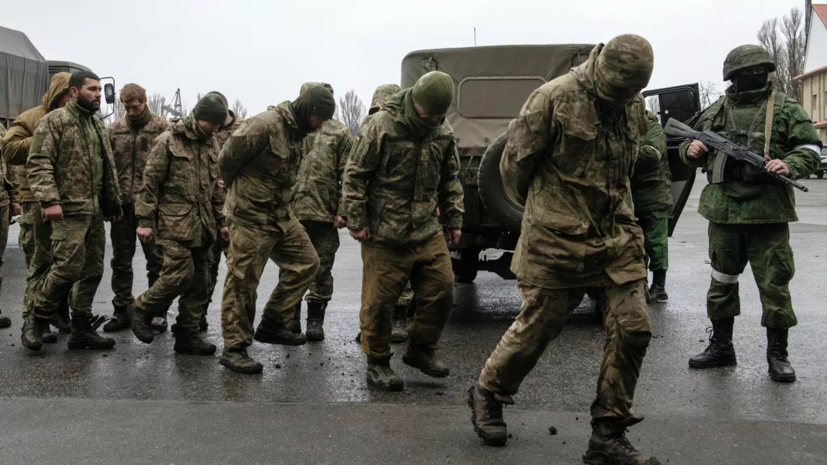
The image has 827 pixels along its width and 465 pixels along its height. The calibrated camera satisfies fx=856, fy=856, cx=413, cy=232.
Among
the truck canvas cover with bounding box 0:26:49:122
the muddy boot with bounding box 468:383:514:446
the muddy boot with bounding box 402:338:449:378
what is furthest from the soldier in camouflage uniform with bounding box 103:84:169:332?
the truck canvas cover with bounding box 0:26:49:122

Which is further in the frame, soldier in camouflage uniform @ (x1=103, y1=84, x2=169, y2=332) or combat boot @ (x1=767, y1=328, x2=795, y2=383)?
soldier in camouflage uniform @ (x1=103, y1=84, x2=169, y2=332)

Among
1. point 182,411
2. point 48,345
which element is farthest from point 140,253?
point 182,411

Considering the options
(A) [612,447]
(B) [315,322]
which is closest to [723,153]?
(A) [612,447]

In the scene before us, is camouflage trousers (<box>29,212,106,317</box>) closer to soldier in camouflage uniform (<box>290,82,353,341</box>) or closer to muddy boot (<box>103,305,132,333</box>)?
muddy boot (<box>103,305,132,333</box>)

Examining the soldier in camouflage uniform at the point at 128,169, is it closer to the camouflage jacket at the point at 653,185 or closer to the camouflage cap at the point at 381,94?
the camouflage cap at the point at 381,94

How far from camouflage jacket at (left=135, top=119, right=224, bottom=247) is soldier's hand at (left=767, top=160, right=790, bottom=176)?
3.71m

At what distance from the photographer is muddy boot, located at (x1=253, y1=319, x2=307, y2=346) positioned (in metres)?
5.83

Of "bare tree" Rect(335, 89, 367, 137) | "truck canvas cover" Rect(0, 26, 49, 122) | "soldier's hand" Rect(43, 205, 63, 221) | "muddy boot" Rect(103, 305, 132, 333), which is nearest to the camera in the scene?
"soldier's hand" Rect(43, 205, 63, 221)

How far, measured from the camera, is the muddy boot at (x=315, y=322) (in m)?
6.37

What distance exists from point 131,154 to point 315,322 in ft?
6.65

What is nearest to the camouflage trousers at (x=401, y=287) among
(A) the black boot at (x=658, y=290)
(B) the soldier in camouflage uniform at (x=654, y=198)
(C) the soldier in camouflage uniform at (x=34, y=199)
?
(B) the soldier in camouflage uniform at (x=654, y=198)

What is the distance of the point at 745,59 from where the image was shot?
517 centimetres

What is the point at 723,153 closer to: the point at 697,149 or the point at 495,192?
the point at 697,149

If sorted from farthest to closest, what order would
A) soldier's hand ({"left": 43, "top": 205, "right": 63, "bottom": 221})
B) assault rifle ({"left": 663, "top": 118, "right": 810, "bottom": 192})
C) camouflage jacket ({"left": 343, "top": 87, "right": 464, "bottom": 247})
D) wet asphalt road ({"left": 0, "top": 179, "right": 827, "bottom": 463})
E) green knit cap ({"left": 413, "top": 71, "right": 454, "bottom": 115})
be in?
soldier's hand ({"left": 43, "top": 205, "right": 63, "bottom": 221}) → assault rifle ({"left": 663, "top": 118, "right": 810, "bottom": 192}) → camouflage jacket ({"left": 343, "top": 87, "right": 464, "bottom": 247}) → green knit cap ({"left": 413, "top": 71, "right": 454, "bottom": 115}) → wet asphalt road ({"left": 0, "top": 179, "right": 827, "bottom": 463})
